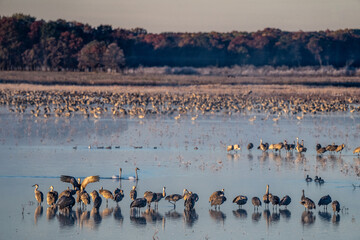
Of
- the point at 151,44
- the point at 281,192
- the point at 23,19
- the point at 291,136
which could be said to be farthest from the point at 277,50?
the point at 281,192

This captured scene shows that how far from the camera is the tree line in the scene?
7812 centimetres

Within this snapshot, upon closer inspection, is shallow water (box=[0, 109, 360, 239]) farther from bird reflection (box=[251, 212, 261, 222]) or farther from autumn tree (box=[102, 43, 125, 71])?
autumn tree (box=[102, 43, 125, 71])

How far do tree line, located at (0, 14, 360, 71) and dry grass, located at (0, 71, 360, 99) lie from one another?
1430 centimetres

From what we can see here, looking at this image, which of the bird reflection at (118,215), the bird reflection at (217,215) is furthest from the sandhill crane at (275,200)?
the bird reflection at (118,215)

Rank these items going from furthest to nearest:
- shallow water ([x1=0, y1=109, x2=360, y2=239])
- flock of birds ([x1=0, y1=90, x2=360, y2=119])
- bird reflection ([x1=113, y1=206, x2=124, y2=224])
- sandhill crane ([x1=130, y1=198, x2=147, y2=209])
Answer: flock of birds ([x1=0, y1=90, x2=360, y2=119]), sandhill crane ([x1=130, y1=198, x2=147, y2=209]), bird reflection ([x1=113, y1=206, x2=124, y2=224]), shallow water ([x1=0, y1=109, x2=360, y2=239])

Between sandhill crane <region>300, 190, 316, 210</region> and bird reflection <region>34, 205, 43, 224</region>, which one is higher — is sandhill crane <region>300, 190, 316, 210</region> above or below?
above

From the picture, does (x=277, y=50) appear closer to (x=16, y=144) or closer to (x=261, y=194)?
(x=16, y=144)

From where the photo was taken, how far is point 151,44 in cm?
9312

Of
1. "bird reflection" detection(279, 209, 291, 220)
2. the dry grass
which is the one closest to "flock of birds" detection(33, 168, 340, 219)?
"bird reflection" detection(279, 209, 291, 220)

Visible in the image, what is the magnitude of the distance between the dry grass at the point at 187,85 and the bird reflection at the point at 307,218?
32843 millimetres

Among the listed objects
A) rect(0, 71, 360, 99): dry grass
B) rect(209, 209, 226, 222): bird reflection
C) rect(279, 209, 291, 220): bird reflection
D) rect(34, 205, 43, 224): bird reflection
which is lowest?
rect(279, 209, 291, 220): bird reflection

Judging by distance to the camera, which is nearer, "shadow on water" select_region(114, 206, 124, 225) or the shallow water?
the shallow water

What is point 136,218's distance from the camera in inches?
461

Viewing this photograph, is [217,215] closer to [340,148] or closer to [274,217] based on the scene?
[274,217]
